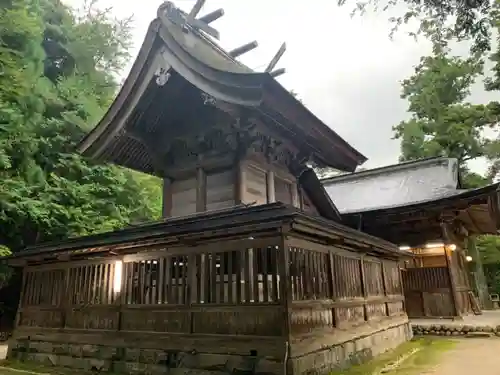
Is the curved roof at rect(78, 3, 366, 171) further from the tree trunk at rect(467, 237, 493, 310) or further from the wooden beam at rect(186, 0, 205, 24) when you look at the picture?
the tree trunk at rect(467, 237, 493, 310)

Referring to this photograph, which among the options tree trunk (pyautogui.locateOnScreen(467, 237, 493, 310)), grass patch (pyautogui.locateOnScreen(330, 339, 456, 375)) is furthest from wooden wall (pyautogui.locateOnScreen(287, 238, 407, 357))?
tree trunk (pyautogui.locateOnScreen(467, 237, 493, 310))

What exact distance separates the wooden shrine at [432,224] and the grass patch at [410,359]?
3375 millimetres

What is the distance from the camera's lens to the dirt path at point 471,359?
22.8 feet

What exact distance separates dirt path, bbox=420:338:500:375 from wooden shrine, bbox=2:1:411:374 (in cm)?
147

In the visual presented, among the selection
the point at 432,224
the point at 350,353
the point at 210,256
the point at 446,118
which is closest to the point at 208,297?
the point at 210,256

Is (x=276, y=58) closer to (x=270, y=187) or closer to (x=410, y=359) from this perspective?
(x=270, y=187)

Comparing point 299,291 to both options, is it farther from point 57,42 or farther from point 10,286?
point 57,42

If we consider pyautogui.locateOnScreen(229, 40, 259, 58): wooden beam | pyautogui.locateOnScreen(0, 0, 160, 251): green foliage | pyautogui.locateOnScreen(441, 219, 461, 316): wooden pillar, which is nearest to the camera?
pyautogui.locateOnScreen(229, 40, 259, 58): wooden beam

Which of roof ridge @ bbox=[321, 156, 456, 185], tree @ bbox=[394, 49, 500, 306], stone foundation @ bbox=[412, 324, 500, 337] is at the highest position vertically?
tree @ bbox=[394, 49, 500, 306]

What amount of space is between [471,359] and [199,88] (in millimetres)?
8164

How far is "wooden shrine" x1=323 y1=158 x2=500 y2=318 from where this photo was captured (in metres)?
13.5

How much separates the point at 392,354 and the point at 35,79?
48.3 ft

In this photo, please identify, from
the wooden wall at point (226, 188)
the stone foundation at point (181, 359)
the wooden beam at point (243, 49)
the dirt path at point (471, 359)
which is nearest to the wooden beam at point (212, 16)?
the wooden beam at point (243, 49)

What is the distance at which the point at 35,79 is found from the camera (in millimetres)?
14039
